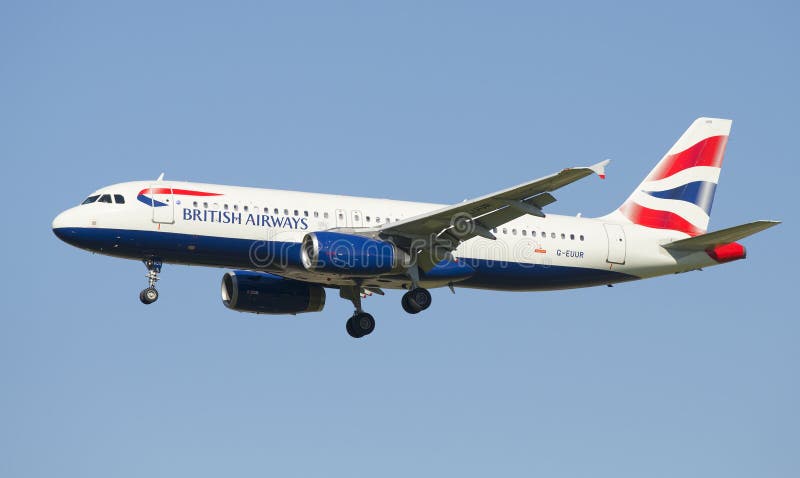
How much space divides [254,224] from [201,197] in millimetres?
1897

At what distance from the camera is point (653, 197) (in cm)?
4922

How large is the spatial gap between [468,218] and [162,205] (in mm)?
9634

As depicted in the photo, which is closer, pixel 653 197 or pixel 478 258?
pixel 478 258

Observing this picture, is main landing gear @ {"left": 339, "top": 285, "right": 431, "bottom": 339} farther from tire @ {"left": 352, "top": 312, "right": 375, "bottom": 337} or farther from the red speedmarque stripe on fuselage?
the red speedmarque stripe on fuselage

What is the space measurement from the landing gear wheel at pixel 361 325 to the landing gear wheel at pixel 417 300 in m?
3.09

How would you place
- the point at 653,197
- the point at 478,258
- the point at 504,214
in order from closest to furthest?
1. the point at 504,214
2. the point at 478,258
3. the point at 653,197

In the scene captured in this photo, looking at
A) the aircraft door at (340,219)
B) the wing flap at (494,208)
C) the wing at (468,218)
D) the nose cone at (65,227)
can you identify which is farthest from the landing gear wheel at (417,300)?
the nose cone at (65,227)

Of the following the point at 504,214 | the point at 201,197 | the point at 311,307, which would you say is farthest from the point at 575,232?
the point at 201,197

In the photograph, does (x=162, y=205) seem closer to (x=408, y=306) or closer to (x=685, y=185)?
(x=408, y=306)

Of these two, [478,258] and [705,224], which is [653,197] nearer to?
[705,224]

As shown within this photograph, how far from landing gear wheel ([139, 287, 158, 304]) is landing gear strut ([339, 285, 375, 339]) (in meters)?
7.53

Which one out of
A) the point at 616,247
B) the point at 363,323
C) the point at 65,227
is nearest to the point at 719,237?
the point at 616,247

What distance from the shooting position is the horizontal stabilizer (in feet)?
139

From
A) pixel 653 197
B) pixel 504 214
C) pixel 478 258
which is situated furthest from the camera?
pixel 653 197
